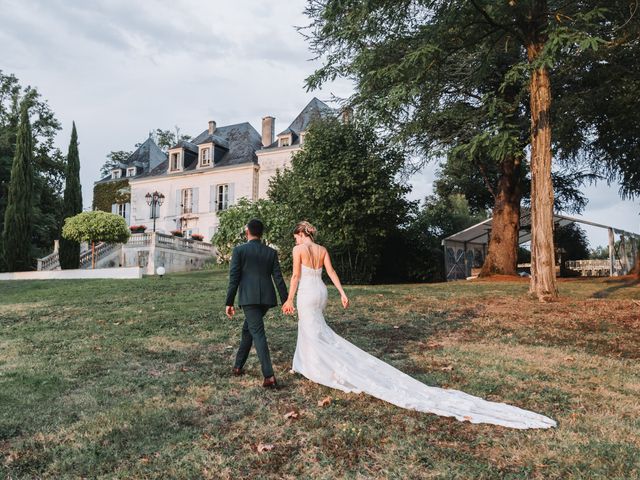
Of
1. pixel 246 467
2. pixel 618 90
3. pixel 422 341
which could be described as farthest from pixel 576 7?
pixel 246 467

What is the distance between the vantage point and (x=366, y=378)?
5656mm

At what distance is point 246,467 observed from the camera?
379 centimetres

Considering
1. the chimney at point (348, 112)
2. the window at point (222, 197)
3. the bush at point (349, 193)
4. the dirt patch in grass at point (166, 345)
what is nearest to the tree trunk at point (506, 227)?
the bush at point (349, 193)

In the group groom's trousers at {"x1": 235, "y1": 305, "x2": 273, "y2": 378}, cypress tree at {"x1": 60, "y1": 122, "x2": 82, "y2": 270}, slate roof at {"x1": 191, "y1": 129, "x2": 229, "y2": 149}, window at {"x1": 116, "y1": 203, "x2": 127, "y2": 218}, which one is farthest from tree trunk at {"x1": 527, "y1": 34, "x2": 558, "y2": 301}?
window at {"x1": 116, "y1": 203, "x2": 127, "y2": 218}

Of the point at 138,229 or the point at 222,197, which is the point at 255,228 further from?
the point at 222,197

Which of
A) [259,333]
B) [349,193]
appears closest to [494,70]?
[349,193]

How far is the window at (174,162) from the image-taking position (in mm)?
43522

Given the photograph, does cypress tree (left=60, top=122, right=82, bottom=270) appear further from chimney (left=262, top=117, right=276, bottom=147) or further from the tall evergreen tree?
the tall evergreen tree

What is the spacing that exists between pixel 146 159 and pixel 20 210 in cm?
1872

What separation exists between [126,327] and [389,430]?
7.50 metres

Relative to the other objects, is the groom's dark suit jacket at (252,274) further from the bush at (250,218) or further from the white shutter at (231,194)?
the white shutter at (231,194)

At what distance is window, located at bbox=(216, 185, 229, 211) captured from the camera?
4078 centimetres

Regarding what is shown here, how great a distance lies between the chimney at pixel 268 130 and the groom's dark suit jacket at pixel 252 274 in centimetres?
3643

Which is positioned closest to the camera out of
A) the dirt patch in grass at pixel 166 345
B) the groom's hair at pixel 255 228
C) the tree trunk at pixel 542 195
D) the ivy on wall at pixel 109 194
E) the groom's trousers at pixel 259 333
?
the groom's trousers at pixel 259 333
